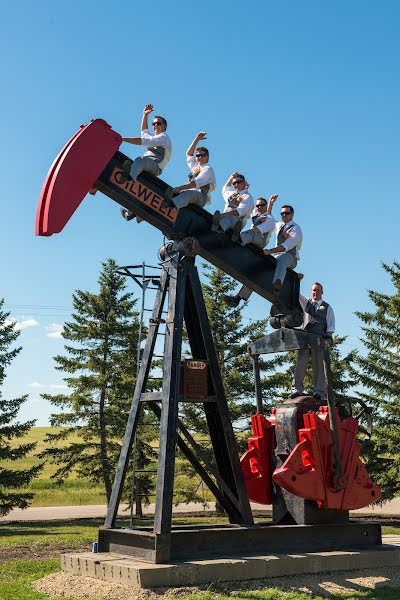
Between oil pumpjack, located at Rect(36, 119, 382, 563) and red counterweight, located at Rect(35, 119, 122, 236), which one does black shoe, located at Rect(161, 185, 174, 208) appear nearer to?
oil pumpjack, located at Rect(36, 119, 382, 563)

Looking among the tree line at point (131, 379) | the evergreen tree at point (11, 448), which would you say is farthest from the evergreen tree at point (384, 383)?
the evergreen tree at point (11, 448)

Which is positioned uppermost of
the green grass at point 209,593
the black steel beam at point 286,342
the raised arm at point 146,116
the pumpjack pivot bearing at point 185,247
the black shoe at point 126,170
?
the raised arm at point 146,116

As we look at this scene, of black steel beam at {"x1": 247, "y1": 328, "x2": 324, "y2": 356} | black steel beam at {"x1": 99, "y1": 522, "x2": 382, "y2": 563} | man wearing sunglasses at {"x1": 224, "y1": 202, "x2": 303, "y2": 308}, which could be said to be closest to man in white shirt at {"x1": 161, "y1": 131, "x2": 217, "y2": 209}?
man wearing sunglasses at {"x1": 224, "y1": 202, "x2": 303, "y2": 308}

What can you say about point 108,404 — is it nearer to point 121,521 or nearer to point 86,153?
point 121,521

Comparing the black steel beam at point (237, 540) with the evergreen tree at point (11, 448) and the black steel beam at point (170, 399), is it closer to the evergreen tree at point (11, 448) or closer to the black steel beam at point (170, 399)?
the black steel beam at point (170, 399)

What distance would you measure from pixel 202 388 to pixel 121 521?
39.2 ft

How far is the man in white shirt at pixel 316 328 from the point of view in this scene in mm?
10586

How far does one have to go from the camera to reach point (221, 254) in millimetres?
9969

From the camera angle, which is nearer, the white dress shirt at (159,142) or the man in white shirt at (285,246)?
the white dress shirt at (159,142)

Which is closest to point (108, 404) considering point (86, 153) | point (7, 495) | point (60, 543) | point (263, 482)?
point (7, 495)

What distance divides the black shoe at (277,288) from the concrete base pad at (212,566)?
3.34 metres

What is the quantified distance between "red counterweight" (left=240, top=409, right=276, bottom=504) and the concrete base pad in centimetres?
121

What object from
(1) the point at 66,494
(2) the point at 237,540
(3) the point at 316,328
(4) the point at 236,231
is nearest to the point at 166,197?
(4) the point at 236,231

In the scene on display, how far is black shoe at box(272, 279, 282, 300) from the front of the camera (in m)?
Answer: 10.4
